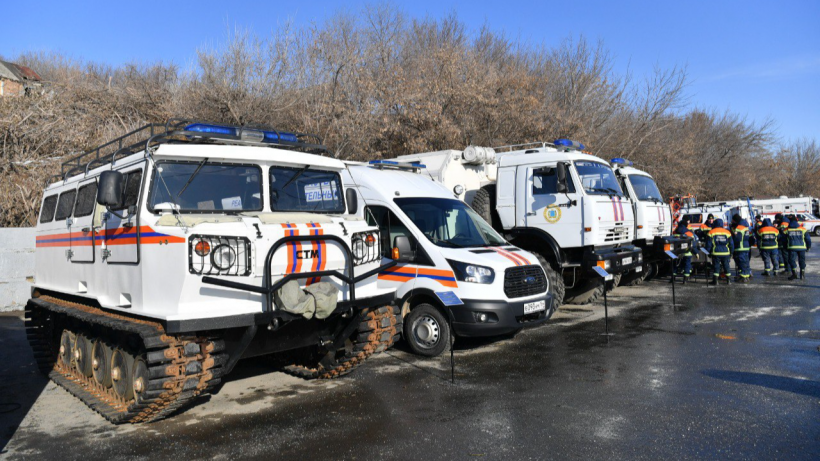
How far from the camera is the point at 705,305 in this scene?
12211 millimetres

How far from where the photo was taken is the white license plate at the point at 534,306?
8049mm

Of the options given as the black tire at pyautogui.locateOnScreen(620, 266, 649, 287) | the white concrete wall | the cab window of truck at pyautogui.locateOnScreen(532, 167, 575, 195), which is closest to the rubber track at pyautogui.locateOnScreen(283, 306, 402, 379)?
the cab window of truck at pyautogui.locateOnScreen(532, 167, 575, 195)

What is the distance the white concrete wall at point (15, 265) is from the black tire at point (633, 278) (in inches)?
532

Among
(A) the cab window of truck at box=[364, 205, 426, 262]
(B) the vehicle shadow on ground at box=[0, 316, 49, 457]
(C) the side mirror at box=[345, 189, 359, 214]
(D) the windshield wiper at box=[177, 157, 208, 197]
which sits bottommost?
(B) the vehicle shadow on ground at box=[0, 316, 49, 457]

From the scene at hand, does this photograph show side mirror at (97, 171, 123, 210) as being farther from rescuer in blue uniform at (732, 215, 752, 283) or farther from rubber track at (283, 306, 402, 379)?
rescuer in blue uniform at (732, 215, 752, 283)

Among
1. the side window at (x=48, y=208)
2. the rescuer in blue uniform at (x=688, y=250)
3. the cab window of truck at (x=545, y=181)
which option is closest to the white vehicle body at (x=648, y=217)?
the rescuer in blue uniform at (x=688, y=250)

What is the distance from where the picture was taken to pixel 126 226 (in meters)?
5.53

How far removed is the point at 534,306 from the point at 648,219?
663 cm

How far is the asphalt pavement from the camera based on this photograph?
492 centimetres

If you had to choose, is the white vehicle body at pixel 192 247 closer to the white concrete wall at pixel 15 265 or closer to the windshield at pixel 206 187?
the windshield at pixel 206 187

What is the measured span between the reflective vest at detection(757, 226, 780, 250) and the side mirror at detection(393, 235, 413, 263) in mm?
13097

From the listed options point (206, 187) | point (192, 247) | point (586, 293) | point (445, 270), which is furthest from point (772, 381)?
point (206, 187)

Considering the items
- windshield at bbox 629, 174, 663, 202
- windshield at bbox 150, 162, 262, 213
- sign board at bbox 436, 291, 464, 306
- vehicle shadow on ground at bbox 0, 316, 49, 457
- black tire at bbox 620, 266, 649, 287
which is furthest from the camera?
black tire at bbox 620, 266, 649, 287

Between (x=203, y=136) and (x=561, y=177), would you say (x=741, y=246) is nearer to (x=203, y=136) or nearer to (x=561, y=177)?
(x=561, y=177)
